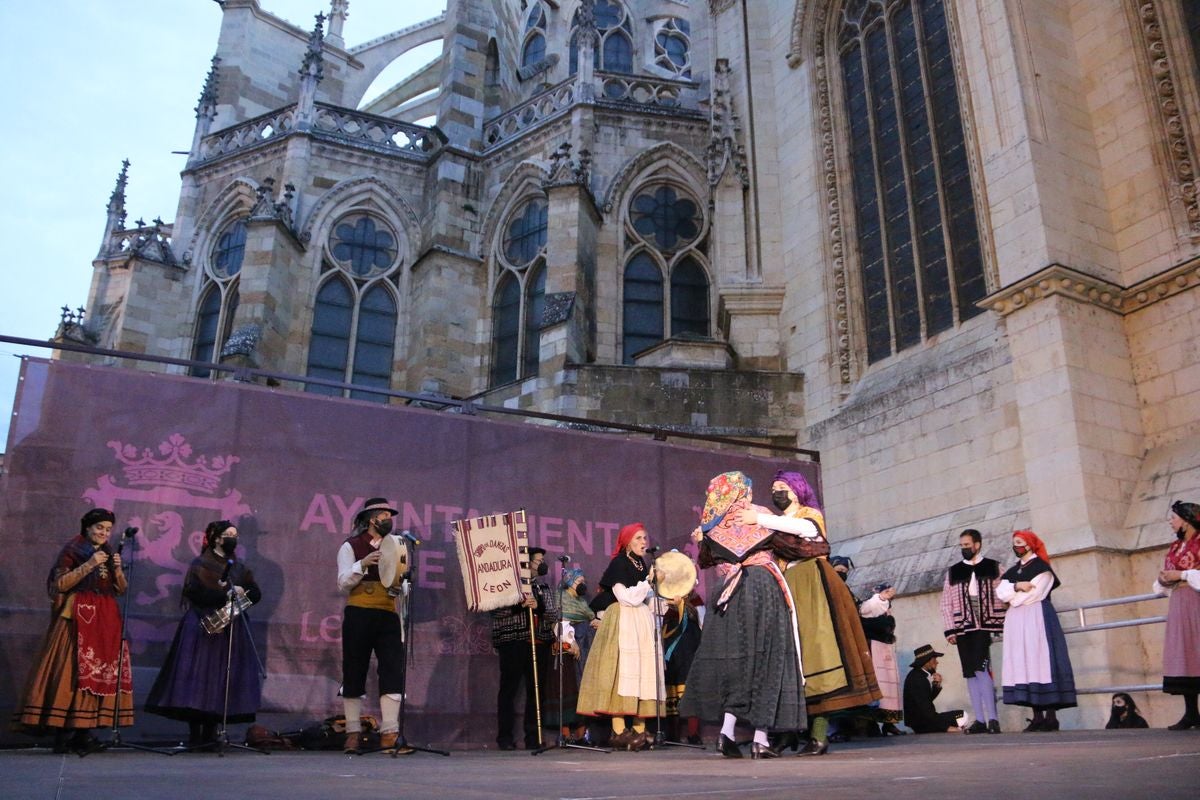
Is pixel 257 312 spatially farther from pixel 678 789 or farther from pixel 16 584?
pixel 678 789

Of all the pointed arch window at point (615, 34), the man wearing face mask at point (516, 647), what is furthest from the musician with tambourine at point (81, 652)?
the pointed arch window at point (615, 34)

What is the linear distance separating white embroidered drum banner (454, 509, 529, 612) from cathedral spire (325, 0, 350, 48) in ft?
71.0

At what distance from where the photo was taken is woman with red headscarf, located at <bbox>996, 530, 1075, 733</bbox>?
7973 millimetres

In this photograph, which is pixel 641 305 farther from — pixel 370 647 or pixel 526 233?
pixel 370 647

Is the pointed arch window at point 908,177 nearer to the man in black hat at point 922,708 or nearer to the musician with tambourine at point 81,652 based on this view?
the man in black hat at point 922,708

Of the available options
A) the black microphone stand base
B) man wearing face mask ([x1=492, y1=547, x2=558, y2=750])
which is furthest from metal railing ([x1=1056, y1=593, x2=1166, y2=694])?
man wearing face mask ([x1=492, y1=547, x2=558, y2=750])

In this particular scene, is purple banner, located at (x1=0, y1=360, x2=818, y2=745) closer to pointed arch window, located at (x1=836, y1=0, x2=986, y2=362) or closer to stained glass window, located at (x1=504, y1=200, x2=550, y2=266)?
pointed arch window, located at (x1=836, y1=0, x2=986, y2=362)

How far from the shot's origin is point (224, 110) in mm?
22656

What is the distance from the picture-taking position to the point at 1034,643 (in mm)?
8070

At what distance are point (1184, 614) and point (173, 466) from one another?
777cm

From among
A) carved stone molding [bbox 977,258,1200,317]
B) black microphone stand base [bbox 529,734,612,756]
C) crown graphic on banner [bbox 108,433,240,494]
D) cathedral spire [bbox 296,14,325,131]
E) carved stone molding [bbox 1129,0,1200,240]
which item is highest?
cathedral spire [bbox 296,14,325,131]

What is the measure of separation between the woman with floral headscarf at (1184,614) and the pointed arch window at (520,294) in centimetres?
1179

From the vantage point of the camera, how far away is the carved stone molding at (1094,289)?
10641 mm

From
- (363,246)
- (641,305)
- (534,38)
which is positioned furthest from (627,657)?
(534,38)
